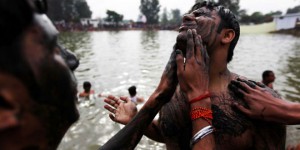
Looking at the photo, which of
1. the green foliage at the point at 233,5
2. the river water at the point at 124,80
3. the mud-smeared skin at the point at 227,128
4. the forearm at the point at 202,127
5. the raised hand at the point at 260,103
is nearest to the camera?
the forearm at the point at 202,127

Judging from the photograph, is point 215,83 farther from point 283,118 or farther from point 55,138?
point 55,138

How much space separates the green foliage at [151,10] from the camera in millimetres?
102812

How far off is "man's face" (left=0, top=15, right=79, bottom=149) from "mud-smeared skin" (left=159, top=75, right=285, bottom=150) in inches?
69.6

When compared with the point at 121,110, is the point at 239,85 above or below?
above

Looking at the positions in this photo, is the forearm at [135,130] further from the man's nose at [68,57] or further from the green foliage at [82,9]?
the green foliage at [82,9]

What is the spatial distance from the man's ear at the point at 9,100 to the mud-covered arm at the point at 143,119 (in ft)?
4.30

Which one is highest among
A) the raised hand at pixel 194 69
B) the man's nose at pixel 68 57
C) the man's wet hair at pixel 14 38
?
the man's wet hair at pixel 14 38

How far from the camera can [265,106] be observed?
2354 millimetres

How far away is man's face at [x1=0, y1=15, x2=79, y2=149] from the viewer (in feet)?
2.74

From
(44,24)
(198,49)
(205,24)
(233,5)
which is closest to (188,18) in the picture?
(205,24)

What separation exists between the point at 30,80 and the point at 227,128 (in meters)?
1.99

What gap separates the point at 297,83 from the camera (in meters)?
12.9

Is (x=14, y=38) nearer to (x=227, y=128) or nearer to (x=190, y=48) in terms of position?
(x=190, y=48)

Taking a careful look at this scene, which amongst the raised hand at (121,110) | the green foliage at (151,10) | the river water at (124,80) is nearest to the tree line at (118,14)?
the green foliage at (151,10)
